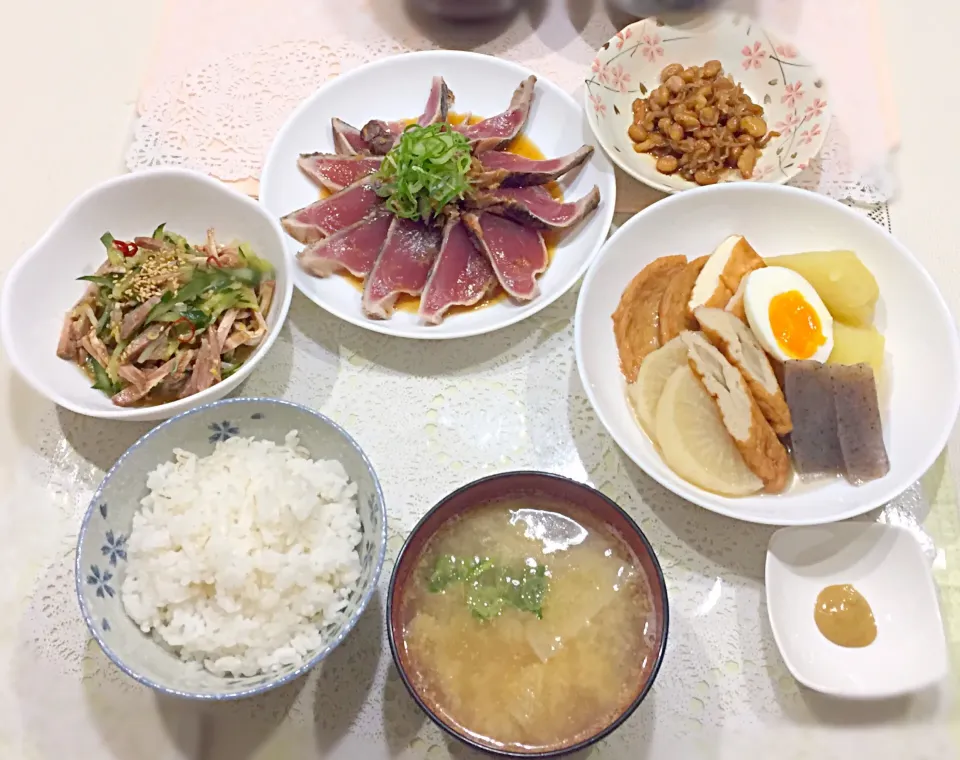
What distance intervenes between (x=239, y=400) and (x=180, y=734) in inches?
30.8

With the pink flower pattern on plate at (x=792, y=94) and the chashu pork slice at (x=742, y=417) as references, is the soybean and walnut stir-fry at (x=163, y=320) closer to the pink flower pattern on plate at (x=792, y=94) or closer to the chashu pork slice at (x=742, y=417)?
the chashu pork slice at (x=742, y=417)

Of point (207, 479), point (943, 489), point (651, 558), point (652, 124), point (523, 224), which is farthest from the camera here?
point (652, 124)

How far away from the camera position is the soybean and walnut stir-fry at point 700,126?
2201 mm

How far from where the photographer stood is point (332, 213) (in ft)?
7.05

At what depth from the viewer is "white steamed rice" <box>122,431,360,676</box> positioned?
149 cm

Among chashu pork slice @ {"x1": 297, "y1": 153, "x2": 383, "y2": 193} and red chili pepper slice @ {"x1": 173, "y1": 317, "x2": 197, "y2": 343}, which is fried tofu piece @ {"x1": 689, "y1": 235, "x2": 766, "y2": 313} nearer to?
chashu pork slice @ {"x1": 297, "y1": 153, "x2": 383, "y2": 193}

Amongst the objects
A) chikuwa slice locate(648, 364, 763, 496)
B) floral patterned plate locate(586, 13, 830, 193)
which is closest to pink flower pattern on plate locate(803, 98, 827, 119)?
floral patterned plate locate(586, 13, 830, 193)

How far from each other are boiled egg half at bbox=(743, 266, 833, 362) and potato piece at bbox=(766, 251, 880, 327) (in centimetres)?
4

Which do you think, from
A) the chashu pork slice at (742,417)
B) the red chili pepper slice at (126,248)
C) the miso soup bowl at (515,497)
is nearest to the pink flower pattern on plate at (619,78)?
the chashu pork slice at (742,417)

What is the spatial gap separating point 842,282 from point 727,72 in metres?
0.94

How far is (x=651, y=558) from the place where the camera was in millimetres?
1518

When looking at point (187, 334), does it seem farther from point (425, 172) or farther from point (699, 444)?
point (699, 444)

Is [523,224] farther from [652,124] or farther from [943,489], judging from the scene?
[943,489]

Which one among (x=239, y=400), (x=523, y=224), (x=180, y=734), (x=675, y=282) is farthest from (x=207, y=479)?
(x=675, y=282)
